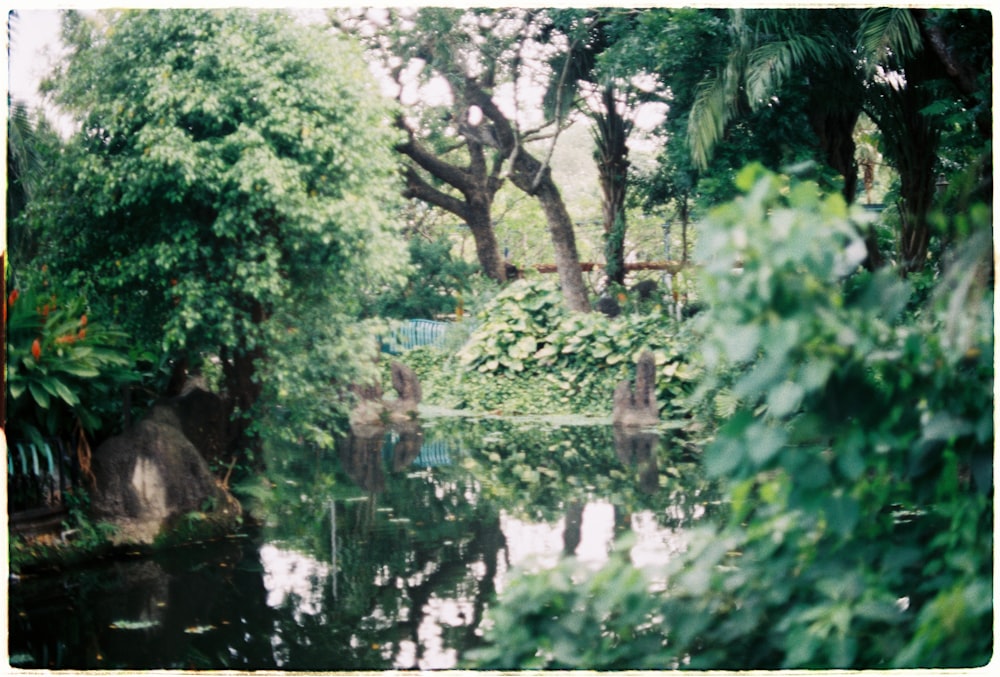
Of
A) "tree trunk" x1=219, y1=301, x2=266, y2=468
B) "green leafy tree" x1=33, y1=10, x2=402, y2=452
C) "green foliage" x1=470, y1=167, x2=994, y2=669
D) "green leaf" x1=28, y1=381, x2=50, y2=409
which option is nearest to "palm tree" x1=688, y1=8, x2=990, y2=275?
"green foliage" x1=470, y1=167, x2=994, y2=669

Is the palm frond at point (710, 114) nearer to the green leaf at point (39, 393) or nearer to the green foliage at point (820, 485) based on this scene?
the green foliage at point (820, 485)

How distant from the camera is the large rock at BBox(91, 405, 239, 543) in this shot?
3119mm

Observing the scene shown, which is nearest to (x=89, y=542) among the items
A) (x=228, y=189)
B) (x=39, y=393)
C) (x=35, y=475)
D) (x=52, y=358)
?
(x=35, y=475)

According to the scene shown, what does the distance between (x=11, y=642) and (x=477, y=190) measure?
2028mm

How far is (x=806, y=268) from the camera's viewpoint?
1867mm

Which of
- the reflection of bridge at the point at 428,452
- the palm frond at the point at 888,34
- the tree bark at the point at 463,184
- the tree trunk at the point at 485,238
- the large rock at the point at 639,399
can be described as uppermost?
the palm frond at the point at 888,34

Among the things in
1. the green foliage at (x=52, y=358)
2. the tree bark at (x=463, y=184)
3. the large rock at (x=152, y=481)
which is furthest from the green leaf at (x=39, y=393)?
the tree bark at (x=463, y=184)

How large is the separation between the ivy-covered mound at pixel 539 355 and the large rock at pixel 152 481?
87 centimetres

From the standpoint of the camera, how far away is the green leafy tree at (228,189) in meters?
2.94

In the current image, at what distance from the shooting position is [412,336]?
120 inches

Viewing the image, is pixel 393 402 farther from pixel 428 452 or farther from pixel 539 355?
pixel 539 355

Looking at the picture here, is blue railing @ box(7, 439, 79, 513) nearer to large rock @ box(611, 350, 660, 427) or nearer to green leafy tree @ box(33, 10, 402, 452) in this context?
green leafy tree @ box(33, 10, 402, 452)

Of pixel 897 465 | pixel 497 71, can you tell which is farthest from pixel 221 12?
pixel 897 465

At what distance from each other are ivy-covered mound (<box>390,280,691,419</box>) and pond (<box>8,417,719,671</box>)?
0.08 meters
